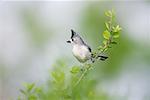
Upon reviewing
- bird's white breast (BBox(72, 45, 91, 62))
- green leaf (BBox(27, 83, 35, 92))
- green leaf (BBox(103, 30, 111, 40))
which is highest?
green leaf (BBox(103, 30, 111, 40))

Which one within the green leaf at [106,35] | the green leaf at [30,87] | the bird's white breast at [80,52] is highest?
the green leaf at [106,35]

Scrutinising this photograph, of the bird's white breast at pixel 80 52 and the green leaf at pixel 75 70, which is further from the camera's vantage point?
the bird's white breast at pixel 80 52

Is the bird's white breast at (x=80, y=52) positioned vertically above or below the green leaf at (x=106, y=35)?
below

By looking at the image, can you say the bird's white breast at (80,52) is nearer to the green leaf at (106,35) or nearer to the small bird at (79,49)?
the small bird at (79,49)

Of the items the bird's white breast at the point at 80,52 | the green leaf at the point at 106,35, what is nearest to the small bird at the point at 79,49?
the bird's white breast at the point at 80,52

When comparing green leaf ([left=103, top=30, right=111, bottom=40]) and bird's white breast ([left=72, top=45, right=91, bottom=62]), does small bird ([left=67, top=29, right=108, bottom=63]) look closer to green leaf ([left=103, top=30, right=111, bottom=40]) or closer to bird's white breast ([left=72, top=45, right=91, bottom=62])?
bird's white breast ([left=72, top=45, right=91, bottom=62])

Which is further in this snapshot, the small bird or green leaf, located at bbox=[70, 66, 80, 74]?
the small bird

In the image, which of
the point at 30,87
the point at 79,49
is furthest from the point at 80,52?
the point at 30,87

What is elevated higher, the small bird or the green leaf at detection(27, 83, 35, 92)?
the small bird

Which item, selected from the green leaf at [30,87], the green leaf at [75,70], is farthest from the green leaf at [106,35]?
the green leaf at [30,87]

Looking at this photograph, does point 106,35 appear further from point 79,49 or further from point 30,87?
point 79,49

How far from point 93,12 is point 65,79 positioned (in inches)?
298

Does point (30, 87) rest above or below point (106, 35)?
below

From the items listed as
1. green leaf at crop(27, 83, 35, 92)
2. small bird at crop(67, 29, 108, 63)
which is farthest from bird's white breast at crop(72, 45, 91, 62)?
green leaf at crop(27, 83, 35, 92)
